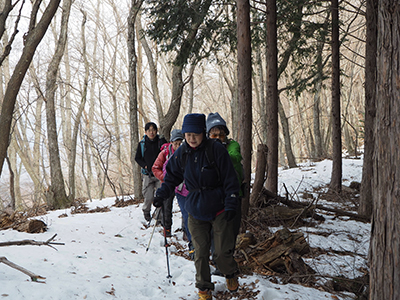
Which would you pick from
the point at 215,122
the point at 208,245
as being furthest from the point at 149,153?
the point at 208,245

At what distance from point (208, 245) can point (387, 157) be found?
6.63 ft

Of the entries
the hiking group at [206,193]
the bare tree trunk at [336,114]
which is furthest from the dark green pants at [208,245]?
the bare tree trunk at [336,114]

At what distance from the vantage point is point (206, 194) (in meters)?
3.21

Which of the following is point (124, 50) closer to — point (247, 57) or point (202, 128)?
point (247, 57)

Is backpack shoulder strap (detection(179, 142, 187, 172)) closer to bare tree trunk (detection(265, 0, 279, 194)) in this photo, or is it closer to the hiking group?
the hiking group

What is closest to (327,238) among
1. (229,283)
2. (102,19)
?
(229,283)

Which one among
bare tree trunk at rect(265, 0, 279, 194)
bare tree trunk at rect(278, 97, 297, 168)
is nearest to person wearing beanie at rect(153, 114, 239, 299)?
bare tree trunk at rect(265, 0, 279, 194)

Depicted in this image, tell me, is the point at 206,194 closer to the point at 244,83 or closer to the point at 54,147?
the point at 244,83

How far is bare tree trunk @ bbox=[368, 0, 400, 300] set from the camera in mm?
2096

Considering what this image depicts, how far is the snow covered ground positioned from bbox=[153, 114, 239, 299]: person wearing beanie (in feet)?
1.72

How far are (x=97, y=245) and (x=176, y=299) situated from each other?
2301 millimetres

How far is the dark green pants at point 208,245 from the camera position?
10.8 ft

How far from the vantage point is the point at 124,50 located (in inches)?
1053

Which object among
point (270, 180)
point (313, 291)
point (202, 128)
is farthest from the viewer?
point (270, 180)
